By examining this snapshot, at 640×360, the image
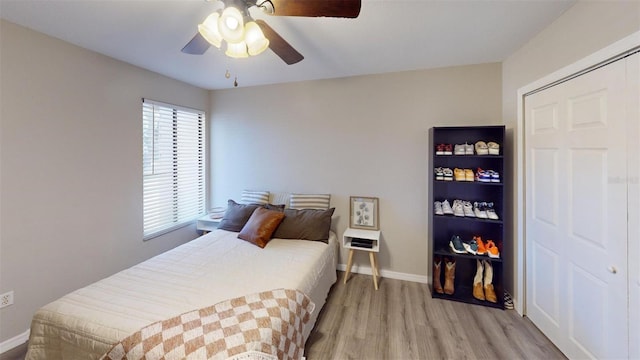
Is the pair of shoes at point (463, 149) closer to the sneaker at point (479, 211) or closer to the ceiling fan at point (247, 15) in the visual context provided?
the sneaker at point (479, 211)

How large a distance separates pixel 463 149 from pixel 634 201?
4.20ft

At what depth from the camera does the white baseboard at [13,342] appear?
6.10 feet

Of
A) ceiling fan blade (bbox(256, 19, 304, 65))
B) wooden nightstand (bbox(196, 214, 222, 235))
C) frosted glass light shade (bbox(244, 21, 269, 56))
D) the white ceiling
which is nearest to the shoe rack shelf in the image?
the white ceiling

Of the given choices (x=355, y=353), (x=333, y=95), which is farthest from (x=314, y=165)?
(x=355, y=353)

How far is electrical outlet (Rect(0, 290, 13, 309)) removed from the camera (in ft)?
6.10

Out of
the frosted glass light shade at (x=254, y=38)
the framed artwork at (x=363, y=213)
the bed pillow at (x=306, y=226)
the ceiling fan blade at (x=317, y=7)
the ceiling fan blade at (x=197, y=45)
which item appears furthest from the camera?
the framed artwork at (x=363, y=213)

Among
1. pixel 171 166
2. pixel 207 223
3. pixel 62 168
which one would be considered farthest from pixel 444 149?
pixel 62 168

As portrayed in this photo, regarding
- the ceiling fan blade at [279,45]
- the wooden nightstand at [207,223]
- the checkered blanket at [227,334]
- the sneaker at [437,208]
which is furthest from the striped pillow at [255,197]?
the sneaker at [437,208]

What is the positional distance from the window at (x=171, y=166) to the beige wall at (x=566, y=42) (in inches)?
151

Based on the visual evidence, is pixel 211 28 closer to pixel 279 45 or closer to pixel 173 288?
pixel 279 45

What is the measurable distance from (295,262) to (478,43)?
2.53 meters

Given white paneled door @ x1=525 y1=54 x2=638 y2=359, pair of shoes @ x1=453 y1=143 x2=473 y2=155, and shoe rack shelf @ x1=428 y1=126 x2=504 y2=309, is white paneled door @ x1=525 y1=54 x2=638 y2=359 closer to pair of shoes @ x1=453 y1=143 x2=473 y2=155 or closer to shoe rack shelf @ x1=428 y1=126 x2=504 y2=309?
shoe rack shelf @ x1=428 y1=126 x2=504 y2=309

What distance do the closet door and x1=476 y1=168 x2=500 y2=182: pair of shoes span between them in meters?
1.06

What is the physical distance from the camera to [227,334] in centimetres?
129
